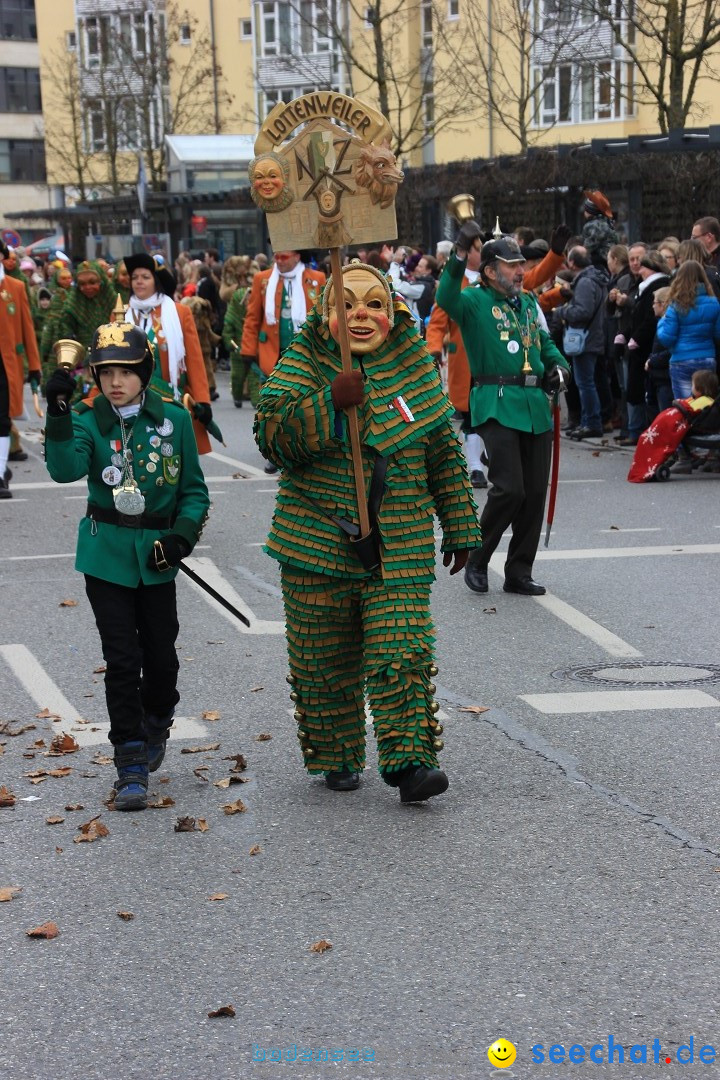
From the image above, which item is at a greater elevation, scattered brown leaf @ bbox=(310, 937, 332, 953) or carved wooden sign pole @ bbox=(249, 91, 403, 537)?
carved wooden sign pole @ bbox=(249, 91, 403, 537)

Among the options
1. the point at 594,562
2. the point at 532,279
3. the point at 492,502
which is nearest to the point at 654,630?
the point at 492,502

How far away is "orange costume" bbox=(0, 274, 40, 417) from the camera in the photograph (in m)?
14.2

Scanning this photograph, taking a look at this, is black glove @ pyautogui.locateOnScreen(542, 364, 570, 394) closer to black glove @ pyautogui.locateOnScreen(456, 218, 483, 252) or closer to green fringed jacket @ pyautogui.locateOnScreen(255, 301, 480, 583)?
black glove @ pyautogui.locateOnScreen(456, 218, 483, 252)

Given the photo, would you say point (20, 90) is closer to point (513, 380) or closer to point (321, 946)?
point (513, 380)

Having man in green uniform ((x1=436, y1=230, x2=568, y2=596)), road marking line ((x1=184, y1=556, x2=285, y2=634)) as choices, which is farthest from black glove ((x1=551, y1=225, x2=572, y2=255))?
road marking line ((x1=184, y1=556, x2=285, y2=634))

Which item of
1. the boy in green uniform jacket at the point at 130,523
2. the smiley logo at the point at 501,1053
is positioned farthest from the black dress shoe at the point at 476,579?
the smiley logo at the point at 501,1053

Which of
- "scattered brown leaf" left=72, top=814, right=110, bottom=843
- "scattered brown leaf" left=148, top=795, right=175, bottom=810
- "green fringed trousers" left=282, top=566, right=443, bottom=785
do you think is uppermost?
"green fringed trousers" left=282, top=566, right=443, bottom=785

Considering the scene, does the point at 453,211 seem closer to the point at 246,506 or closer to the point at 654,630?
the point at 654,630

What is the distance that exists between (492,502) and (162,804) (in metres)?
4.05

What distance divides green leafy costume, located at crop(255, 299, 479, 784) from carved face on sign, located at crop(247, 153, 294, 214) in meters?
0.39

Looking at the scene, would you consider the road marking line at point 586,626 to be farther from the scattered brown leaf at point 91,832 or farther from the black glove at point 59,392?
the black glove at point 59,392

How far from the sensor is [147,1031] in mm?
4172

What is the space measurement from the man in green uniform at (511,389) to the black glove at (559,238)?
0.49m

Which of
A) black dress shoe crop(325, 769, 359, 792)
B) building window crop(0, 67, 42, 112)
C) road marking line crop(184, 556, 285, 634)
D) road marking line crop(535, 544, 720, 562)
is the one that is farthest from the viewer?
building window crop(0, 67, 42, 112)
